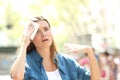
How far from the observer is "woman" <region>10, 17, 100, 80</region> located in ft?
17.7

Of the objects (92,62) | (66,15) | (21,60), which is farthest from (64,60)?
(66,15)

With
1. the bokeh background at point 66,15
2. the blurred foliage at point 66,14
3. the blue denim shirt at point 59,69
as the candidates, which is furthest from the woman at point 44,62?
the blurred foliage at point 66,14

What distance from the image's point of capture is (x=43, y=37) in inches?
219

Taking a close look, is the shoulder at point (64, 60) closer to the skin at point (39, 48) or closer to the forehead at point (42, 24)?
the skin at point (39, 48)

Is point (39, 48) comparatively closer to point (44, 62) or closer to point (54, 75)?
point (44, 62)

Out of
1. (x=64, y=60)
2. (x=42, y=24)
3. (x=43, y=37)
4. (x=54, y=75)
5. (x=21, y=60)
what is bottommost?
(x=54, y=75)

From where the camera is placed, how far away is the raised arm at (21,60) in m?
5.31

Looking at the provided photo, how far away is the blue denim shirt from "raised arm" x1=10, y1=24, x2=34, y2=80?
0.11 m

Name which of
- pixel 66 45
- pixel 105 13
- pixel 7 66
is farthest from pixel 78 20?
pixel 66 45

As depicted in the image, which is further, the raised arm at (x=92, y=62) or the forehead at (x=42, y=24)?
the raised arm at (x=92, y=62)

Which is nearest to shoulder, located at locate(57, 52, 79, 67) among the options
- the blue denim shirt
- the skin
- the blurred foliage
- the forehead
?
the blue denim shirt

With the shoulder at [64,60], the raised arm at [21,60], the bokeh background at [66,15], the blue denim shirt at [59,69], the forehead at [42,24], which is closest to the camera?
the raised arm at [21,60]

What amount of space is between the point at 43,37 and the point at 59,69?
393 millimetres

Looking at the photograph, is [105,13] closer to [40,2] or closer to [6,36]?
[40,2]
